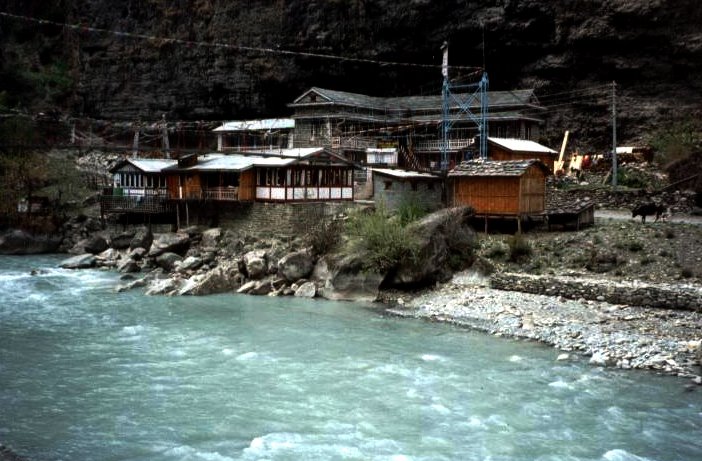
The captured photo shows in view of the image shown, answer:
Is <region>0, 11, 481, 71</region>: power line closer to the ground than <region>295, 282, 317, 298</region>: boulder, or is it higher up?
higher up

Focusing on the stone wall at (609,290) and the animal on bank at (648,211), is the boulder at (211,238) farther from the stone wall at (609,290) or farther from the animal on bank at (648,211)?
the animal on bank at (648,211)

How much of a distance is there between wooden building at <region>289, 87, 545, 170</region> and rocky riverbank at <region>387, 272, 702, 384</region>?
1964 centimetres

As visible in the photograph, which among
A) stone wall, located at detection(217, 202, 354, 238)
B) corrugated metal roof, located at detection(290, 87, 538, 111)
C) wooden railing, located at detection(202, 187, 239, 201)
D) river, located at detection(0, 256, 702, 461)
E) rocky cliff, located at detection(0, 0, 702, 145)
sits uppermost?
rocky cliff, located at detection(0, 0, 702, 145)

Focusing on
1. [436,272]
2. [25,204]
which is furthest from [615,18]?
[25,204]

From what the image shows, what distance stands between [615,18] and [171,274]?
36.0 m

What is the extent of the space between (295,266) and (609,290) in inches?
490

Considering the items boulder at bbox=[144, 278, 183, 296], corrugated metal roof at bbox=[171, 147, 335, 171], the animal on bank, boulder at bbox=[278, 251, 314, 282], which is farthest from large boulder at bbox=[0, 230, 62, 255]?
the animal on bank

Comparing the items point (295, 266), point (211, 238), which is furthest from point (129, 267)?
point (295, 266)

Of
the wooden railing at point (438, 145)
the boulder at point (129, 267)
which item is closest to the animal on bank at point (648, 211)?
the wooden railing at point (438, 145)

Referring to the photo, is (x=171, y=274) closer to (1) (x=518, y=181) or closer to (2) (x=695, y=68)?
(1) (x=518, y=181)

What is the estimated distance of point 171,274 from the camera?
30.6m

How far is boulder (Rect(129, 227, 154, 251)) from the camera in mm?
35781

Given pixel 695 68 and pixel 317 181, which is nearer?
pixel 317 181

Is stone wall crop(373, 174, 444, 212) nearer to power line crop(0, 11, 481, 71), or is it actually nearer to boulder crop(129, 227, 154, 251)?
boulder crop(129, 227, 154, 251)
